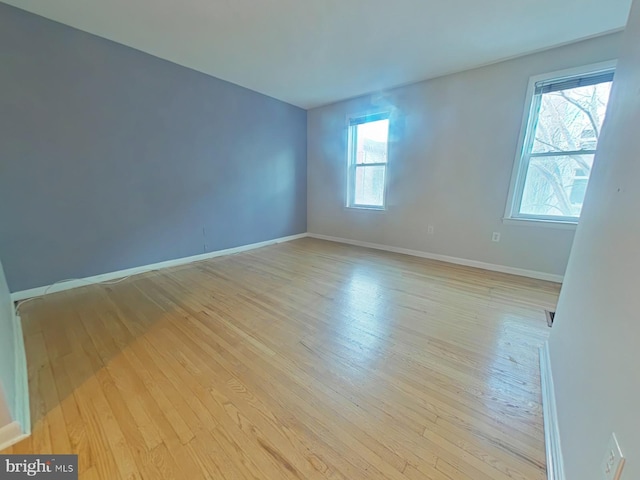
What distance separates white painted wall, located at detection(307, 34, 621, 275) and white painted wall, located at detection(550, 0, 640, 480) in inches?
76.6

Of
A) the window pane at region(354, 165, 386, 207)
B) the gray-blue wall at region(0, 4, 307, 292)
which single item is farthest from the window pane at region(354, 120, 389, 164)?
the gray-blue wall at region(0, 4, 307, 292)

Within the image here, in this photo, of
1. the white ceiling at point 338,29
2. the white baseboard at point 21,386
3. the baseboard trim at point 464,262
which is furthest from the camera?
the baseboard trim at point 464,262

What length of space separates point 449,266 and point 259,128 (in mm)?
3542

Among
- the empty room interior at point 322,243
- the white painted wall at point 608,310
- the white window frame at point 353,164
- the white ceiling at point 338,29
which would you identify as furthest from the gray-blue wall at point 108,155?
the white painted wall at point 608,310

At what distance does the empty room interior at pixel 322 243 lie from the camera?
1015mm

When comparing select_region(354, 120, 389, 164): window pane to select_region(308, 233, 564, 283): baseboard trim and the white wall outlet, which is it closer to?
select_region(308, 233, 564, 283): baseboard trim

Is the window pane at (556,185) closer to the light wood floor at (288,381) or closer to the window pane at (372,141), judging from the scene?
the light wood floor at (288,381)

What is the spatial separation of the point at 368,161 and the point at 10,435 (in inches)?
174

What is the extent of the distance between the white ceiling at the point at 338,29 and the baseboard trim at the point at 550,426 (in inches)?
105

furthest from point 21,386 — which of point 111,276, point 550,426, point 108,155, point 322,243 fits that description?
point 322,243

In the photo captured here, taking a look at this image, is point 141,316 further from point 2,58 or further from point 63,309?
point 2,58

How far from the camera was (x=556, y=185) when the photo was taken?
2793 millimetres

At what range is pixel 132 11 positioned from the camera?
2.09 meters

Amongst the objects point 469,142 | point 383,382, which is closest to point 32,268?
Result: point 383,382
